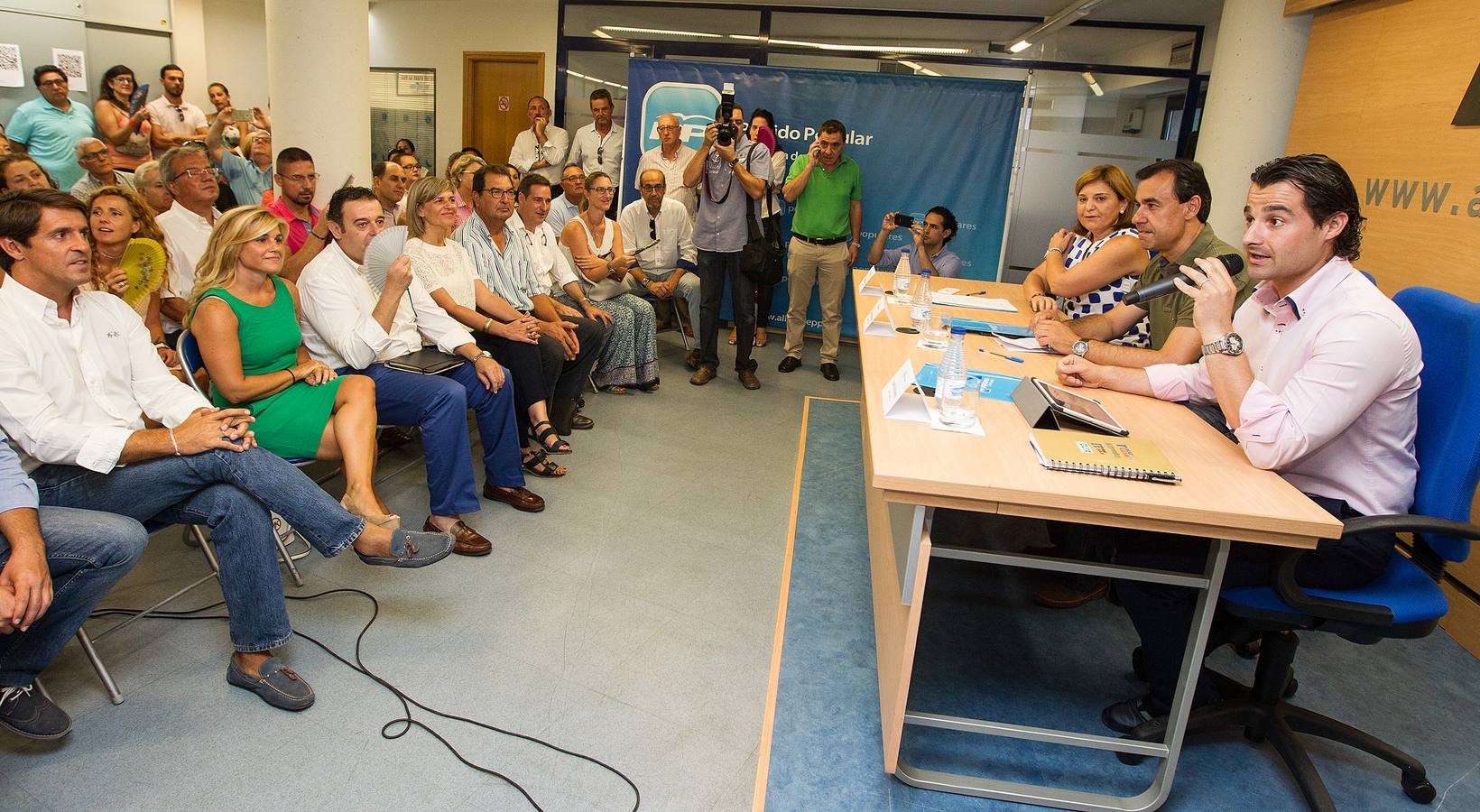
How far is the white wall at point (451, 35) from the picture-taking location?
8.62m

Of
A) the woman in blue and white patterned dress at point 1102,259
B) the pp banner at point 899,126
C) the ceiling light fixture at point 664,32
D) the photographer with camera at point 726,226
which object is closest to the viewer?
the woman in blue and white patterned dress at point 1102,259

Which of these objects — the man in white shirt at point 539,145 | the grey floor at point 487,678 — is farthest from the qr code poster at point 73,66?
the grey floor at point 487,678

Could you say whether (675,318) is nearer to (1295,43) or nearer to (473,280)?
(473,280)

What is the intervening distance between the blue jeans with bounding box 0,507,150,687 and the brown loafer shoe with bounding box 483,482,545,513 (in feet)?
4.79

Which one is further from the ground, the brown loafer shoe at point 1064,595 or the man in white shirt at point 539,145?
the man in white shirt at point 539,145

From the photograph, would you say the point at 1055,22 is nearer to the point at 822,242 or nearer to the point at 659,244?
the point at 822,242

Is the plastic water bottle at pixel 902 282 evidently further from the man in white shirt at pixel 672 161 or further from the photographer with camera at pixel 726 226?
the man in white shirt at pixel 672 161

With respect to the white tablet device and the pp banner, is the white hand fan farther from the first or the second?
the pp banner

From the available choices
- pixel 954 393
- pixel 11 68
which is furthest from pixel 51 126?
pixel 954 393

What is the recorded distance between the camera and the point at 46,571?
1752 mm

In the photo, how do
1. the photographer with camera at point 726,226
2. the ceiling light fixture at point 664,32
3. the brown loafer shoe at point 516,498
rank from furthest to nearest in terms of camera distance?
the ceiling light fixture at point 664,32 → the photographer with camera at point 726,226 → the brown loafer shoe at point 516,498

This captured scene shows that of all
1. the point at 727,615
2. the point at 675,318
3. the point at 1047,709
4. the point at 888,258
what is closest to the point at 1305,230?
the point at 1047,709

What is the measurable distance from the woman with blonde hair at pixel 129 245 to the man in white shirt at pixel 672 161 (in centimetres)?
304

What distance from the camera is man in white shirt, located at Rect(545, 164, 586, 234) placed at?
15.9 ft
